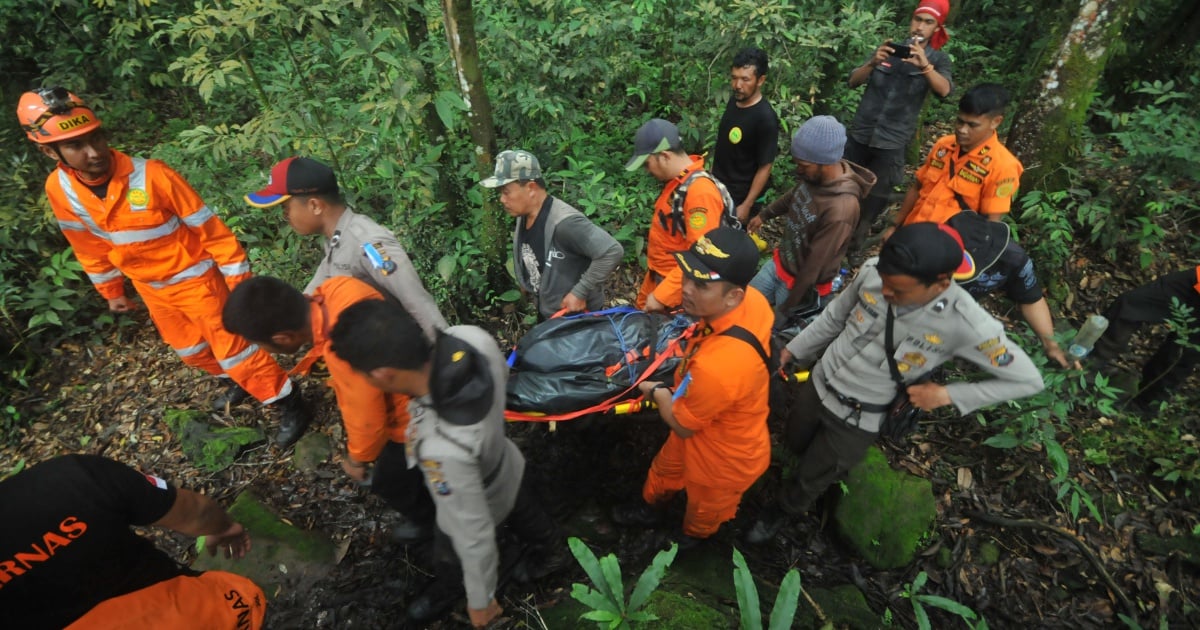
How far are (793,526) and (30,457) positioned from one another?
616cm

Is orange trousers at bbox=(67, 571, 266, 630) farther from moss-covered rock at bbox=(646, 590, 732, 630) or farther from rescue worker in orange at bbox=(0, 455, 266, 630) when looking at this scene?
moss-covered rock at bbox=(646, 590, 732, 630)

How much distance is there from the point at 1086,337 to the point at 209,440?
6447 millimetres

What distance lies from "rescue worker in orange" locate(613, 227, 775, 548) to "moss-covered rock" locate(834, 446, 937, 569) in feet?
3.34

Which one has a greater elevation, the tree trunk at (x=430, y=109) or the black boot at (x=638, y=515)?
the tree trunk at (x=430, y=109)

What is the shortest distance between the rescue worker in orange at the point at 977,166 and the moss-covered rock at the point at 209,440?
557cm

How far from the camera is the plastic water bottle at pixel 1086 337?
10.7ft

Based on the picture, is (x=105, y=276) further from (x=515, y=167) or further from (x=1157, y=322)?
(x=1157, y=322)

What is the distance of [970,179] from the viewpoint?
3.84 m

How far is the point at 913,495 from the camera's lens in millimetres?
3529

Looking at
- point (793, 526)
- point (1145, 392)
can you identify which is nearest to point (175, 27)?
point (793, 526)

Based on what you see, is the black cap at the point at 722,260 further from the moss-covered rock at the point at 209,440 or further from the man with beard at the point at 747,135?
the moss-covered rock at the point at 209,440

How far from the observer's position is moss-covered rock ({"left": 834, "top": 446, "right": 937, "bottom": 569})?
3.46 metres

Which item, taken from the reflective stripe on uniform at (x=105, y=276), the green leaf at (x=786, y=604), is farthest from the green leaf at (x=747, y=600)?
the reflective stripe on uniform at (x=105, y=276)

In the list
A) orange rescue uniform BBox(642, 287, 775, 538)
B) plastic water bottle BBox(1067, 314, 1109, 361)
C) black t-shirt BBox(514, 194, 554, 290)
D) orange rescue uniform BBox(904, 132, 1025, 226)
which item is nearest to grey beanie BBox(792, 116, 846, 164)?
orange rescue uniform BBox(904, 132, 1025, 226)
